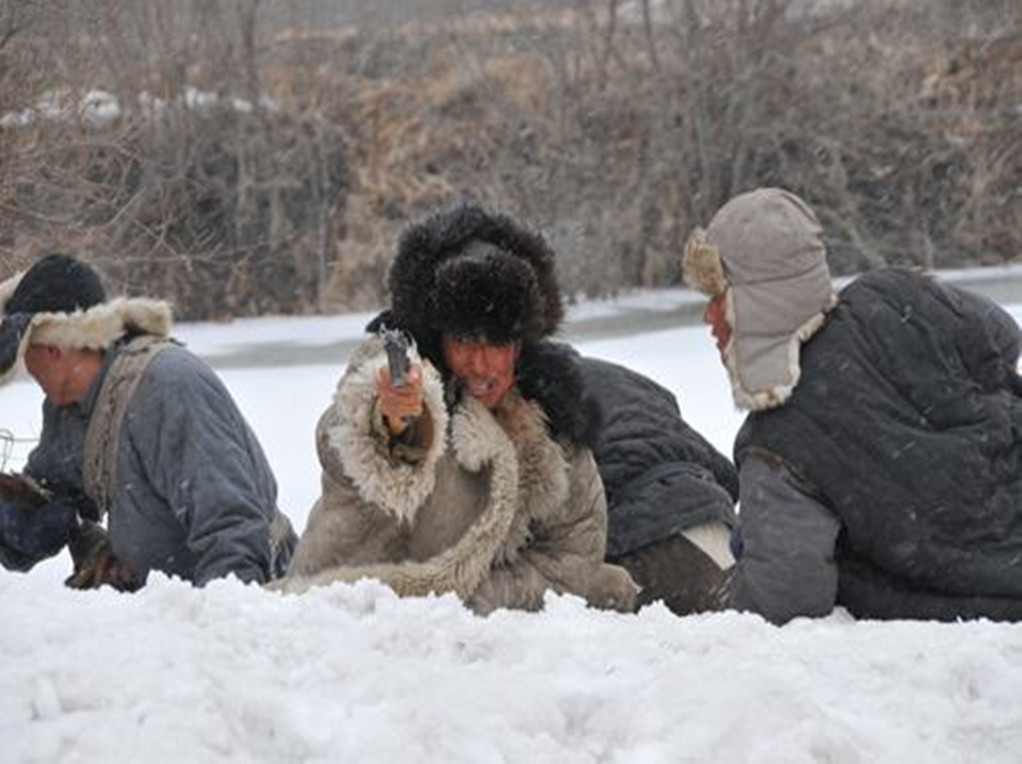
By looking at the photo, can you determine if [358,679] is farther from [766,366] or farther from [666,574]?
[666,574]

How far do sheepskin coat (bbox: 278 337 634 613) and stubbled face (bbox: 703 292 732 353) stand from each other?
15.0 inches

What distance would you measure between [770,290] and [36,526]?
2.00 m

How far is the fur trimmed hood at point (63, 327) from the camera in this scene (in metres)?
3.85

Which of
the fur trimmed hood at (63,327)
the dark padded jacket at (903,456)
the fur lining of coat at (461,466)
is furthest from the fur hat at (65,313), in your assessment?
the dark padded jacket at (903,456)

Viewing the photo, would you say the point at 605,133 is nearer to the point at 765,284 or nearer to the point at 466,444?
the point at 765,284

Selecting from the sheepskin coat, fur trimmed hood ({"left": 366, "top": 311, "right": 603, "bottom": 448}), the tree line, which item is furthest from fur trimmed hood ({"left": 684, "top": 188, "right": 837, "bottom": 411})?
the tree line

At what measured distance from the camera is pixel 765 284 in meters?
3.24

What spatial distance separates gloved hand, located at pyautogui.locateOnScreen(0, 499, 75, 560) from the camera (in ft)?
13.2

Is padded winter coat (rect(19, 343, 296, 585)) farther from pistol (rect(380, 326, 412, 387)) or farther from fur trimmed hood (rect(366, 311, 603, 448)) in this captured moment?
pistol (rect(380, 326, 412, 387))

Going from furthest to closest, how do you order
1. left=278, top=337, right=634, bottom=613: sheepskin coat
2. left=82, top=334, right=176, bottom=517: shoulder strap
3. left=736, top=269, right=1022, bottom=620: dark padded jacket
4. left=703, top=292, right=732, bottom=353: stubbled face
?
left=82, top=334, right=176, bottom=517: shoulder strap
left=703, top=292, right=732, bottom=353: stubbled face
left=736, top=269, right=1022, bottom=620: dark padded jacket
left=278, top=337, right=634, bottom=613: sheepskin coat

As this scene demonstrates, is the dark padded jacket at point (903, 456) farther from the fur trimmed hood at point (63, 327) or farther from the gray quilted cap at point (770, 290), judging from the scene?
the fur trimmed hood at point (63, 327)

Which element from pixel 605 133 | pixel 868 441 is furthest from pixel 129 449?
pixel 605 133

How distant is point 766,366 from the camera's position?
125 inches

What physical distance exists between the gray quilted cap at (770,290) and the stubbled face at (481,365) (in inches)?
18.6
